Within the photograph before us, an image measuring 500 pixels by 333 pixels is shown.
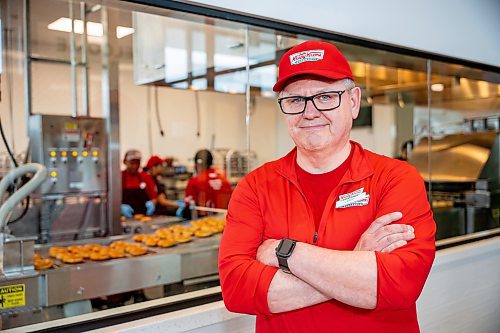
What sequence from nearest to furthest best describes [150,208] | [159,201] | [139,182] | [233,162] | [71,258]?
[71,258] < [150,208] < [139,182] < [159,201] < [233,162]

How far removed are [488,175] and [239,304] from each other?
3.37 meters

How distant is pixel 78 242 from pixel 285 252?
246 cm

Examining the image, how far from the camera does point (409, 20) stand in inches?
118

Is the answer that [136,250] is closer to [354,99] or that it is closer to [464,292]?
[354,99]

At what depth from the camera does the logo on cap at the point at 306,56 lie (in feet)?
4.51

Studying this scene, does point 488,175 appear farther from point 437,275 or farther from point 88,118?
point 88,118

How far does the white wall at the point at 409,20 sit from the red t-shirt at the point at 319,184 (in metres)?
0.94

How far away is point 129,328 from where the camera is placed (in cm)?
186

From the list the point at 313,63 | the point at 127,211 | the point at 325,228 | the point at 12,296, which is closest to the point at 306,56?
the point at 313,63

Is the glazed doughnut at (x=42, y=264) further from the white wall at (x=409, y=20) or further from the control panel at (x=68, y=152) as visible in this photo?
the white wall at (x=409, y=20)

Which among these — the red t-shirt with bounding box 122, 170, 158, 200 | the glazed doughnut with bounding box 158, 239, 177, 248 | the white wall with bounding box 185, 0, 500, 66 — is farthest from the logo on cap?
the red t-shirt with bounding box 122, 170, 158, 200

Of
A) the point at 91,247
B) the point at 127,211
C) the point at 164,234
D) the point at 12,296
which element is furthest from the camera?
the point at 127,211

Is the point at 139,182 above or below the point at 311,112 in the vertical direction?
below

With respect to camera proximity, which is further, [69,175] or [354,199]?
[69,175]
